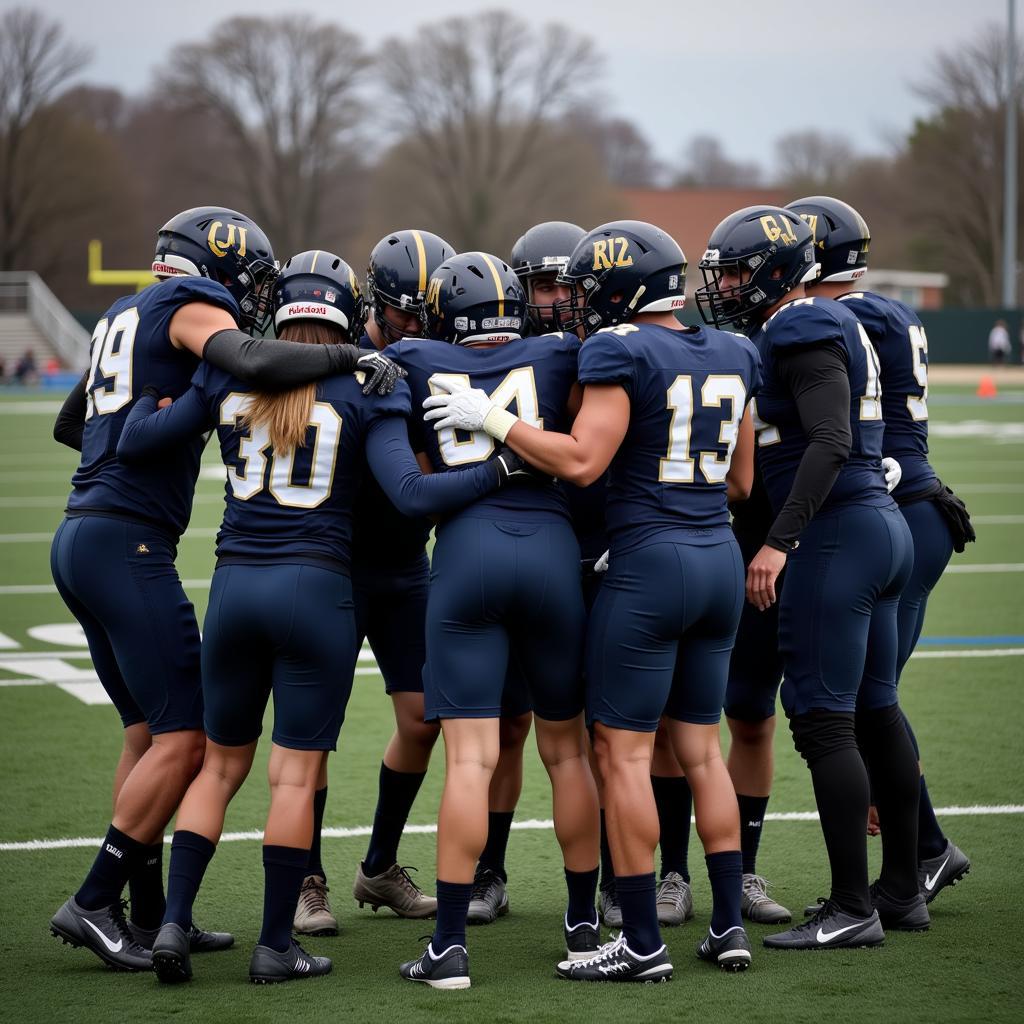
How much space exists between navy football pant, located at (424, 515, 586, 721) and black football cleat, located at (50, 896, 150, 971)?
114cm

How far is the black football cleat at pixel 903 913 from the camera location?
15.0 feet

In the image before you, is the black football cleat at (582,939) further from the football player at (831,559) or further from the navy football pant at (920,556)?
the navy football pant at (920,556)

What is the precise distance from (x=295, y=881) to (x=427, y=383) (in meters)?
1.48

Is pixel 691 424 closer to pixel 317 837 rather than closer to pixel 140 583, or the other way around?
pixel 140 583

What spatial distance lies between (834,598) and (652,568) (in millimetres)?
670

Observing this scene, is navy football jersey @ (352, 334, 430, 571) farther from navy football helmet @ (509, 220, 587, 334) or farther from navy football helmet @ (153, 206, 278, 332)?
navy football helmet @ (509, 220, 587, 334)

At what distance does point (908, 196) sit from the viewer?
185ft

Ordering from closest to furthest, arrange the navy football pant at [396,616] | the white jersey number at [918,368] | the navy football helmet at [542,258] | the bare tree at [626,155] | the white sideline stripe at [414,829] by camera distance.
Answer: the navy football pant at [396,616]
the white jersey number at [918,368]
the navy football helmet at [542,258]
the white sideline stripe at [414,829]
the bare tree at [626,155]

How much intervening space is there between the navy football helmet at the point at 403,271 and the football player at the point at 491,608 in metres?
0.41

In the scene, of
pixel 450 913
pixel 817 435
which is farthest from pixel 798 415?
pixel 450 913

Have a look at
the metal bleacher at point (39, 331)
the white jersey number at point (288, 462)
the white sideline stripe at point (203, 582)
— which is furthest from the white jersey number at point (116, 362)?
the metal bleacher at point (39, 331)

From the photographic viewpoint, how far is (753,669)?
489cm

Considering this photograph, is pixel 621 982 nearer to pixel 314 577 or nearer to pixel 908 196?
pixel 314 577

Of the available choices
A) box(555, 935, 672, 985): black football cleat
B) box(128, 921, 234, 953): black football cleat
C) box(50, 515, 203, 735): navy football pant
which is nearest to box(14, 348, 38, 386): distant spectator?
box(50, 515, 203, 735): navy football pant
